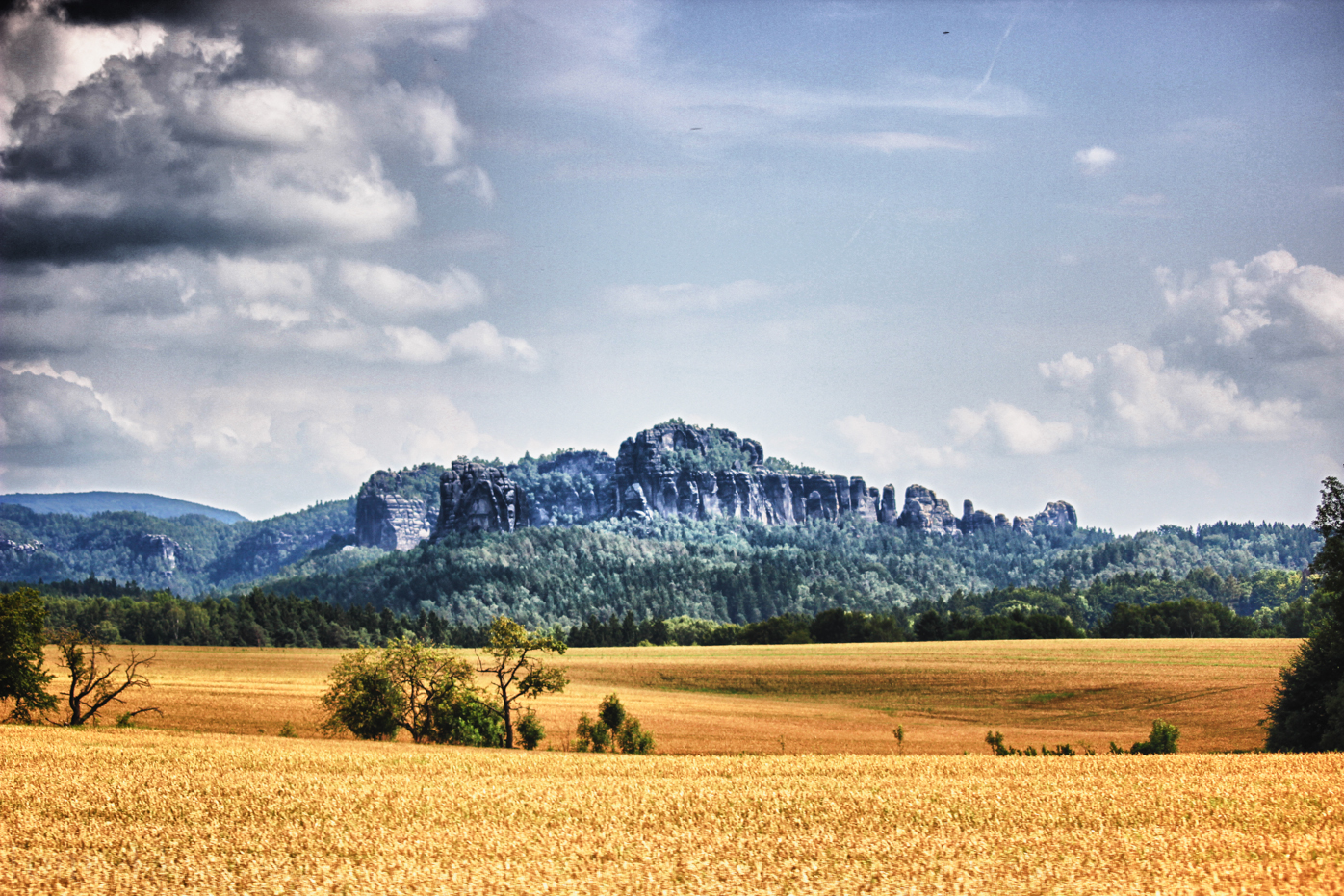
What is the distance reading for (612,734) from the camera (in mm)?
59812

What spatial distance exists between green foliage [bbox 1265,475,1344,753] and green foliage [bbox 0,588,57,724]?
64.6 metres

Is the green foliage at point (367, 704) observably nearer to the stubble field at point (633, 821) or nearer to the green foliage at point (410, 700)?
the green foliage at point (410, 700)

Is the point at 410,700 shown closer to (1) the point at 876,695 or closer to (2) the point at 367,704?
(2) the point at 367,704

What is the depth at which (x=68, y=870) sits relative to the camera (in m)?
20.3

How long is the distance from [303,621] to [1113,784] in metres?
168

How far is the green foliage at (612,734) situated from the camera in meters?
57.8

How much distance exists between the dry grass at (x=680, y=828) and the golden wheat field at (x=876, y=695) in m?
26.8

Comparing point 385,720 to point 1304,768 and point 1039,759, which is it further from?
point 1304,768

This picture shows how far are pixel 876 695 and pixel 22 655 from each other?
216ft

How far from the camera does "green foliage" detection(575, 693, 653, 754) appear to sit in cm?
5781

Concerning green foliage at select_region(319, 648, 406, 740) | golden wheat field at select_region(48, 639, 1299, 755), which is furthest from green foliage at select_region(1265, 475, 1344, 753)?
green foliage at select_region(319, 648, 406, 740)

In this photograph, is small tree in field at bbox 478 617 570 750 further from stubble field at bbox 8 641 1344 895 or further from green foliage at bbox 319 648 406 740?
stubble field at bbox 8 641 1344 895

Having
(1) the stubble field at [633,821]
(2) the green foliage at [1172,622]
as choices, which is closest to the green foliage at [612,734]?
(1) the stubble field at [633,821]

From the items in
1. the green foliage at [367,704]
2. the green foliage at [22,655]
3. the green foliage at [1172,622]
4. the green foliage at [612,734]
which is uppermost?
the green foliage at [22,655]
